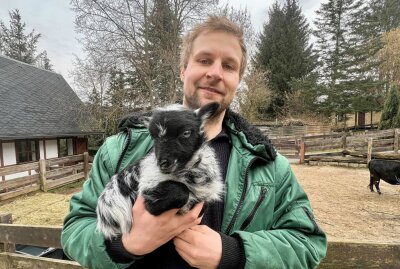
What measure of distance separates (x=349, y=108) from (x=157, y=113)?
35700 millimetres

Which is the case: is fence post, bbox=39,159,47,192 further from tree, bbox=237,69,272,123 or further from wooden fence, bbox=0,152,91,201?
tree, bbox=237,69,272,123

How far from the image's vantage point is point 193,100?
2.09 meters

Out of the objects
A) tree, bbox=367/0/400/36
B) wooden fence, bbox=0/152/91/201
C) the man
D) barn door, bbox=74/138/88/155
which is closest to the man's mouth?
the man

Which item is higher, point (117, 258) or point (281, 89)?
point (281, 89)

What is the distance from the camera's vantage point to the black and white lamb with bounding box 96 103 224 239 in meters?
1.57

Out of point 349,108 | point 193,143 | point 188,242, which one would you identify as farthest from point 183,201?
point 349,108

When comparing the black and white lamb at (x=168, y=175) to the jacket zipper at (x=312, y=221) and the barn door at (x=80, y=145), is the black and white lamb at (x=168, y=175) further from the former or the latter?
the barn door at (x=80, y=145)

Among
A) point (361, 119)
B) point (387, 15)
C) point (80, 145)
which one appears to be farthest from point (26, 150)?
point (387, 15)

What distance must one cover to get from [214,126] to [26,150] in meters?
17.2

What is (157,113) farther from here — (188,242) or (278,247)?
(278,247)

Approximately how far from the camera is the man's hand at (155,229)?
150 cm

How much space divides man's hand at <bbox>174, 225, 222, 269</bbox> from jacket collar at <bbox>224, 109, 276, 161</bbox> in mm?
617

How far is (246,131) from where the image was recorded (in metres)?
2.06

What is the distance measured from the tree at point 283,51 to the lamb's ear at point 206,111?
120 ft
